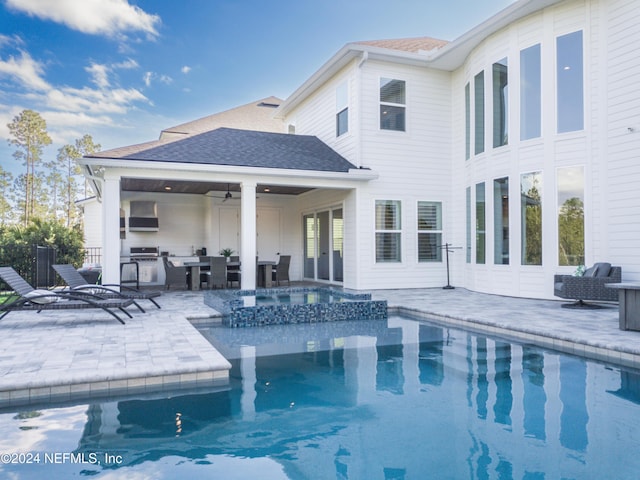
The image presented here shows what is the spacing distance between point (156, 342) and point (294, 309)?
294 cm

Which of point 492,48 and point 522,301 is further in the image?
point 492,48

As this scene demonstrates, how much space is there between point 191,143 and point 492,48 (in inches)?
292

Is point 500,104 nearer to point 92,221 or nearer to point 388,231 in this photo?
point 388,231

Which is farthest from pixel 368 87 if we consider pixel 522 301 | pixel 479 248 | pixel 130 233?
pixel 130 233

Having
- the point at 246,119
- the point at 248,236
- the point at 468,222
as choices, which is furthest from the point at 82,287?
the point at 246,119

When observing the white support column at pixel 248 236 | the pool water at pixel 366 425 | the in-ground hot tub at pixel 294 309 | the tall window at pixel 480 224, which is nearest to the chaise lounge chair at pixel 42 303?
the in-ground hot tub at pixel 294 309

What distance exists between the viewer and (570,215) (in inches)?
360

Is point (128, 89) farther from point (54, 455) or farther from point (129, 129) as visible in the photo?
point (54, 455)

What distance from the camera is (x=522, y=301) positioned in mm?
9234

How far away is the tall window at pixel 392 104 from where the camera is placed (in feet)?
38.9

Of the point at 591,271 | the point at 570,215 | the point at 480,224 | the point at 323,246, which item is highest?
the point at 570,215

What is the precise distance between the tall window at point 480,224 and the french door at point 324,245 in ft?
12.0

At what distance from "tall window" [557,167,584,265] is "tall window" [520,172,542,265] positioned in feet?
1.25

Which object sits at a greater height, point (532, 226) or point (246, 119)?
point (246, 119)
